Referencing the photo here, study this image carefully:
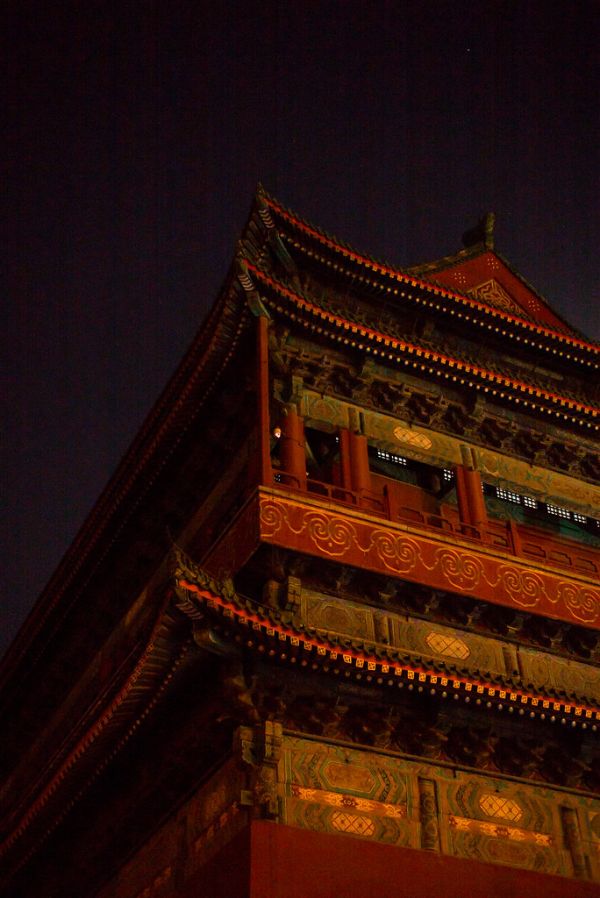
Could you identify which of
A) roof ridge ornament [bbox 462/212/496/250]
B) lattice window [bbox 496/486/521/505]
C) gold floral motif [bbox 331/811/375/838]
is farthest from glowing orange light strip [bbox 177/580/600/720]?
roof ridge ornament [bbox 462/212/496/250]

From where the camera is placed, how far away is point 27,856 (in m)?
16.8

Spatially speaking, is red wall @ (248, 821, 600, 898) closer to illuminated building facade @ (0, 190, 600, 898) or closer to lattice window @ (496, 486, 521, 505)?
illuminated building facade @ (0, 190, 600, 898)

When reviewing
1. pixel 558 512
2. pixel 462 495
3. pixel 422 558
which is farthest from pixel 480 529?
pixel 558 512

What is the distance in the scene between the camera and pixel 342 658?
1240 centimetres

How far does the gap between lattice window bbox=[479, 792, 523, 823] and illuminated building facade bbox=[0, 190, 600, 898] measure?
0.12 ft

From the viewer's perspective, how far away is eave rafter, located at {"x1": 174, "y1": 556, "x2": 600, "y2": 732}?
11852 mm

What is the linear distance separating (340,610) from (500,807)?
3.58 metres

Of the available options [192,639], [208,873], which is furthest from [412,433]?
[208,873]

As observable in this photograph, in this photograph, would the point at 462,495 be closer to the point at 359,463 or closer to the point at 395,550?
the point at 359,463

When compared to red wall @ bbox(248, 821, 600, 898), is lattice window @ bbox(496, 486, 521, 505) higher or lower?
higher

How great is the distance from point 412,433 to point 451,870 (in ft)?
26.6

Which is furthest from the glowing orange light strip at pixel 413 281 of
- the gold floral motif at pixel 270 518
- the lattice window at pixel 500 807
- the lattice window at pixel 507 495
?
the lattice window at pixel 500 807

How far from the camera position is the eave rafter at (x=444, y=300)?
18547mm

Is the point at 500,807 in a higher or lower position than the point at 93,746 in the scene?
lower
